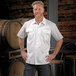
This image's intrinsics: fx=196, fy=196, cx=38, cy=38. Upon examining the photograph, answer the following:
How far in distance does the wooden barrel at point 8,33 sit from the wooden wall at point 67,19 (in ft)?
4.44

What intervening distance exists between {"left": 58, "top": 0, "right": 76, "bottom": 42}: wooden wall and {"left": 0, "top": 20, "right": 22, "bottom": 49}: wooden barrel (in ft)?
4.44

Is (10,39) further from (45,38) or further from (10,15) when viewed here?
(45,38)

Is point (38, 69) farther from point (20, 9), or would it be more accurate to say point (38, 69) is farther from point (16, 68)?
point (20, 9)

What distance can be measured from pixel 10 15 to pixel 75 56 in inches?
60.3

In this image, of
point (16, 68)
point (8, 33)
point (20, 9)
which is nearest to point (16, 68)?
point (16, 68)

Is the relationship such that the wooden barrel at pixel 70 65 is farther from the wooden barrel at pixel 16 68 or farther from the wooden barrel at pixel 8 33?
the wooden barrel at pixel 8 33

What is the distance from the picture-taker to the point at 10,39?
3.19 metres

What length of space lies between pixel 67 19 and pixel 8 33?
169cm

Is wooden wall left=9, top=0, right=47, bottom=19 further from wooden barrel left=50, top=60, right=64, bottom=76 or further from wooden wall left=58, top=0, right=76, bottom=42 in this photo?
wooden barrel left=50, top=60, right=64, bottom=76

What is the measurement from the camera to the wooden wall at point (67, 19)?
Result: 14.0 ft

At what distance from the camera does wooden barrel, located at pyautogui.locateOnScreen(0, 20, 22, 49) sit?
312 cm

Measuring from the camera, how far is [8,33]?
3150 millimetres

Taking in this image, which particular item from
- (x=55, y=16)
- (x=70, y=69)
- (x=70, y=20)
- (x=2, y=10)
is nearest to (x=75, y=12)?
(x=70, y=20)

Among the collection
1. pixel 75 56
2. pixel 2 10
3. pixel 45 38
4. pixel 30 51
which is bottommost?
pixel 75 56
